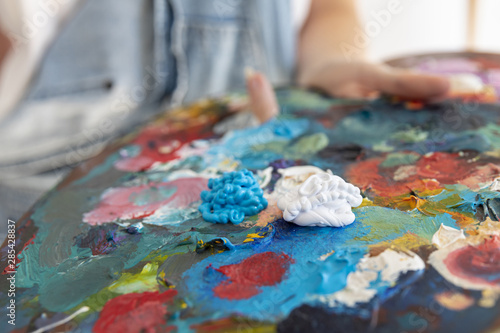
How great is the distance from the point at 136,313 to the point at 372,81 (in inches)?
19.1

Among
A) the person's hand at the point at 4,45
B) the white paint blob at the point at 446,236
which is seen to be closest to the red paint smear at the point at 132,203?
the white paint blob at the point at 446,236

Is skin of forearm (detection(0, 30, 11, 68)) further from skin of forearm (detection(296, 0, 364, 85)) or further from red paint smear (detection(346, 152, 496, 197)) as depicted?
red paint smear (detection(346, 152, 496, 197))

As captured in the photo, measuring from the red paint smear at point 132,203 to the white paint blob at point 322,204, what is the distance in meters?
0.11

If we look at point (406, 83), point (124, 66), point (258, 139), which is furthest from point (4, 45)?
point (406, 83)

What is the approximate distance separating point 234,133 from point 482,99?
322mm

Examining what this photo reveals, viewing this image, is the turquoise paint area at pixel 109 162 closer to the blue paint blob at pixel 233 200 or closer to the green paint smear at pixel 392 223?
the blue paint blob at pixel 233 200

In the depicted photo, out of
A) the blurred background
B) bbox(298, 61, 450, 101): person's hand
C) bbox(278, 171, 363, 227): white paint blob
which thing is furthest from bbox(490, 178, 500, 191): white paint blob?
the blurred background

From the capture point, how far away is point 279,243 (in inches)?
14.6

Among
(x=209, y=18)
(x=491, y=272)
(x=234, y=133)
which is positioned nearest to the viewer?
(x=491, y=272)

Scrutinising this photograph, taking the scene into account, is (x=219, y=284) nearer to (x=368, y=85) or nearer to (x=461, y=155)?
(x=461, y=155)

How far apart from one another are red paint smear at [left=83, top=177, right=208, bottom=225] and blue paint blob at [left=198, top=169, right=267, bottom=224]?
4 centimetres

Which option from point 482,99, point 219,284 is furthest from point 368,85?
point 219,284

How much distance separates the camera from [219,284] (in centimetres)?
33

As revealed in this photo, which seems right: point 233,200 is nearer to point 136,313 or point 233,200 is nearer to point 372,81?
point 136,313
